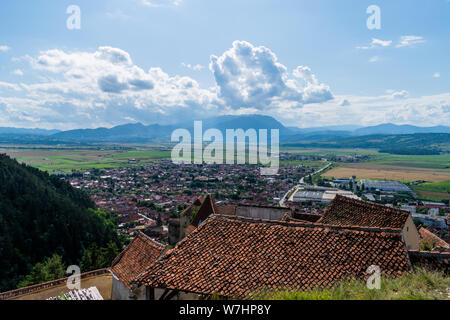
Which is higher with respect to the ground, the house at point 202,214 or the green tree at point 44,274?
the house at point 202,214

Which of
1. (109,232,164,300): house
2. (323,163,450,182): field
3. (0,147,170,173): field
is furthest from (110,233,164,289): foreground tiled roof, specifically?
(0,147,170,173): field

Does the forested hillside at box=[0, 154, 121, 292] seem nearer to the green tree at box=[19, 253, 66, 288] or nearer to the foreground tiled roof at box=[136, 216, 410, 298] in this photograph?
the green tree at box=[19, 253, 66, 288]

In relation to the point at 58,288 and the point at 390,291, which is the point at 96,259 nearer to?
the point at 58,288

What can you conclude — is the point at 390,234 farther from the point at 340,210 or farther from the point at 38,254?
the point at 38,254

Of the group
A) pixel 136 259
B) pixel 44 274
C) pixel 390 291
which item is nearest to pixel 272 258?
pixel 390 291

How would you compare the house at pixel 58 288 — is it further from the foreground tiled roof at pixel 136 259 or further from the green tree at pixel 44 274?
the green tree at pixel 44 274

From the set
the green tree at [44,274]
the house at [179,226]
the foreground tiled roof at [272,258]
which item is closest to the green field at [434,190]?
the house at [179,226]
